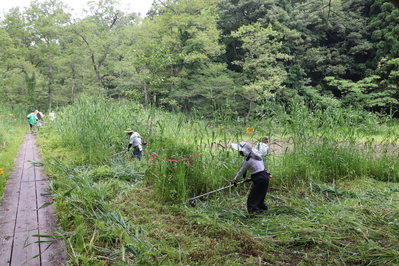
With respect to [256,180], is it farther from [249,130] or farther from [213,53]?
[213,53]

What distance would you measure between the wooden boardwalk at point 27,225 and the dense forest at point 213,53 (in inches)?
503

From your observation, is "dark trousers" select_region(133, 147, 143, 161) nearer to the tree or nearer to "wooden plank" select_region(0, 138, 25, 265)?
"wooden plank" select_region(0, 138, 25, 265)

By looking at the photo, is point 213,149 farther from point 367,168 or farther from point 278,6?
point 278,6

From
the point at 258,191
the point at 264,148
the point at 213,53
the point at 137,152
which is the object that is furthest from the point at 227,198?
the point at 213,53

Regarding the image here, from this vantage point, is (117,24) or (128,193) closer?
(128,193)

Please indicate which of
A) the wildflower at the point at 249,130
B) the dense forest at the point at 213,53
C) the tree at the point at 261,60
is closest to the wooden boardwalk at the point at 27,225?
the wildflower at the point at 249,130

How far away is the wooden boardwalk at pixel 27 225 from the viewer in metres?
2.35

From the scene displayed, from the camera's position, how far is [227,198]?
12.7 ft

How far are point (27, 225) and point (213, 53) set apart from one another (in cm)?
1690

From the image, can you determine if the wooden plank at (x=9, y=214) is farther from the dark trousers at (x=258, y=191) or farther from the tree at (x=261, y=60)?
the tree at (x=261, y=60)

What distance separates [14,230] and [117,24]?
24.4 metres

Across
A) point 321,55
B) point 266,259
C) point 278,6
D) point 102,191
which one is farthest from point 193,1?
point 266,259

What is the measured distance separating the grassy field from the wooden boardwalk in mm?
165

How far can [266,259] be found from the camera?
2.41 metres
